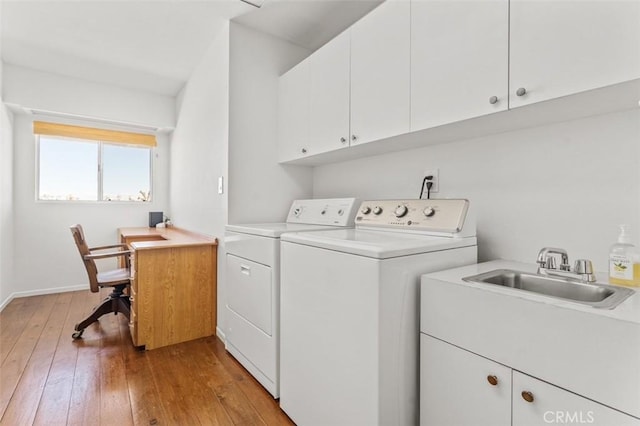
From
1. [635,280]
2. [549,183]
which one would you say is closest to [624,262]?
[635,280]

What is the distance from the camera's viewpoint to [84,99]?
11.2ft

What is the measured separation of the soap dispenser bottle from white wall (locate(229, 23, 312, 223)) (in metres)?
1.99

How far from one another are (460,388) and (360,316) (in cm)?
39

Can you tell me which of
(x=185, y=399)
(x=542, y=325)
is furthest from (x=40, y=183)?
(x=542, y=325)

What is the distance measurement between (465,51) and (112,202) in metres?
4.26

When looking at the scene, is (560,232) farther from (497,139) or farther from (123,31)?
(123,31)

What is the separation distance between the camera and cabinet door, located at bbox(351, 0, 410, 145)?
1.50 metres

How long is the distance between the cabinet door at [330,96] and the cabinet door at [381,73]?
0.24 feet

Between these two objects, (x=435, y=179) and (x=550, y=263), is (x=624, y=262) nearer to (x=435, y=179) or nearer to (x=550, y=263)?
(x=550, y=263)

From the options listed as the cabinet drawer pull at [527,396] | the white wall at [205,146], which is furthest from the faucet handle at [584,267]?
the white wall at [205,146]

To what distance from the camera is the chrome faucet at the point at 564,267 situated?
107 centimetres

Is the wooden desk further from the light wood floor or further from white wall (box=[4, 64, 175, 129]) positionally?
white wall (box=[4, 64, 175, 129])

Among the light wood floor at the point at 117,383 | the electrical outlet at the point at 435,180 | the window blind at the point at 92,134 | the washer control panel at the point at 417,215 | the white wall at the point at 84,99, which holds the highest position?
the white wall at the point at 84,99

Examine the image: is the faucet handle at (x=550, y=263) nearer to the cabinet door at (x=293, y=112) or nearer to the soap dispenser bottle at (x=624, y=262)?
the soap dispenser bottle at (x=624, y=262)
